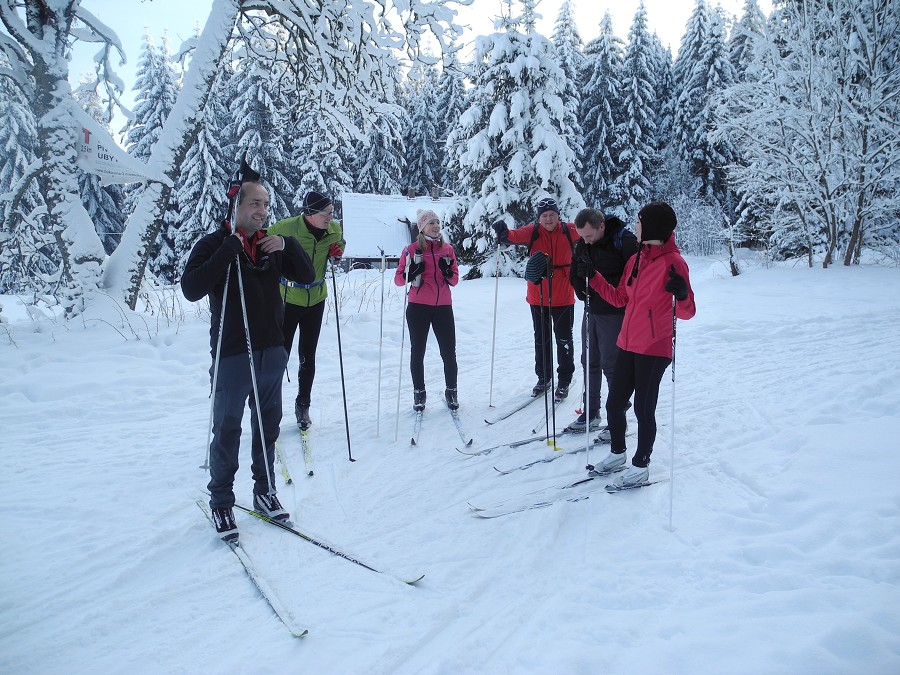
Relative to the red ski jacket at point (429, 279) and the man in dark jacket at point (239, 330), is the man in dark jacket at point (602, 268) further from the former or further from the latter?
the man in dark jacket at point (239, 330)

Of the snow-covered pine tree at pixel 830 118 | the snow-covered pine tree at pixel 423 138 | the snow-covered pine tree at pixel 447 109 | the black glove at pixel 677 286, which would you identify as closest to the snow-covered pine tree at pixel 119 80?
the black glove at pixel 677 286

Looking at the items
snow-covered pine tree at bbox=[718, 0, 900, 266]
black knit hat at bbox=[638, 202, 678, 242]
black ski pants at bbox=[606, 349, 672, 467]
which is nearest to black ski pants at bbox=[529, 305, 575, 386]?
black ski pants at bbox=[606, 349, 672, 467]

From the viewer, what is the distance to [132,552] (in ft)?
9.55

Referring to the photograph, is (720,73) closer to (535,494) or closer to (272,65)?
(272,65)

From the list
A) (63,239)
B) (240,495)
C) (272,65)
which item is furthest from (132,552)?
(272,65)

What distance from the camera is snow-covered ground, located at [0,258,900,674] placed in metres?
2.10

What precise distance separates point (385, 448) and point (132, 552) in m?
2.10

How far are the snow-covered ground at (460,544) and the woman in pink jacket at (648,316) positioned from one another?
1.87 ft

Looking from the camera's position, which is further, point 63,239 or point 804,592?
point 63,239

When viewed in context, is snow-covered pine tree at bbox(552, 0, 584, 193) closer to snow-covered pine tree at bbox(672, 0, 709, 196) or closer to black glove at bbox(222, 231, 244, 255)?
snow-covered pine tree at bbox(672, 0, 709, 196)

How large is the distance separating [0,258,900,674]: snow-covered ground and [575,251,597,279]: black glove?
154cm

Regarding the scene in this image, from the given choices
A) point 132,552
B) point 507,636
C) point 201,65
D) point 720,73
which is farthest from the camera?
point 720,73

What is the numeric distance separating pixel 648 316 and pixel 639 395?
567mm

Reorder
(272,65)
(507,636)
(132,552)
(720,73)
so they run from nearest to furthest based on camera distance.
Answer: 1. (507,636)
2. (132,552)
3. (272,65)
4. (720,73)
